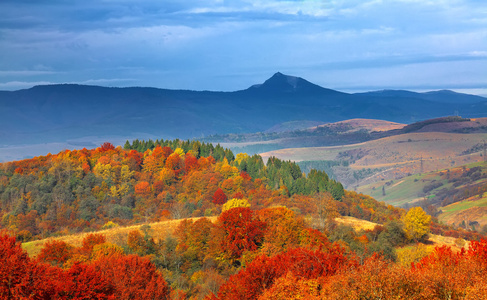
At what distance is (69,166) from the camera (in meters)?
145

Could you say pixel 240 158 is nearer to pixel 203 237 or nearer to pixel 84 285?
pixel 203 237

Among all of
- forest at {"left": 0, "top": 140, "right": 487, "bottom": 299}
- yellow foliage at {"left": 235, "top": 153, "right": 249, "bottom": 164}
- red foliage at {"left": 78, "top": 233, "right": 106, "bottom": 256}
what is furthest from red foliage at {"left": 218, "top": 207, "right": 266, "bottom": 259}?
yellow foliage at {"left": 235, "top": 153, "right": 249, "bottom": 164}

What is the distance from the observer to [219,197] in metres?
139

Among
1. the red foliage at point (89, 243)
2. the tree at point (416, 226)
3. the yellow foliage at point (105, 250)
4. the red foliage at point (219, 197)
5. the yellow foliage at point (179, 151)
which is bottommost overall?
the red foliage at point (219, 197)

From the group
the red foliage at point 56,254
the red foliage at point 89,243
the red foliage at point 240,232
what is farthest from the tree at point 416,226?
the red foliage at point 56,254

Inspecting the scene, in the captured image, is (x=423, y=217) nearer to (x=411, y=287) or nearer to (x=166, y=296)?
(x=166, y=296)

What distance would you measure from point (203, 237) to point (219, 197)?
69.0 metres

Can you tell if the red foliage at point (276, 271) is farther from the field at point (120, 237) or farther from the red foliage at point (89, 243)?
the field at point (120, 237)

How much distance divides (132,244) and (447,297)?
48.1 metres

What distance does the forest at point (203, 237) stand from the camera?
1099 inches

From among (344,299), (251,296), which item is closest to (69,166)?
(251,296)

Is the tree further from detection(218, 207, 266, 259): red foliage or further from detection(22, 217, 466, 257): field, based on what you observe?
detection(218, 207, 266, 259): red foliage

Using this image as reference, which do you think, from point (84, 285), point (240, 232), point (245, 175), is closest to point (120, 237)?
point (240, 232)

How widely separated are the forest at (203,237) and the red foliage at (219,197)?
0.31m
